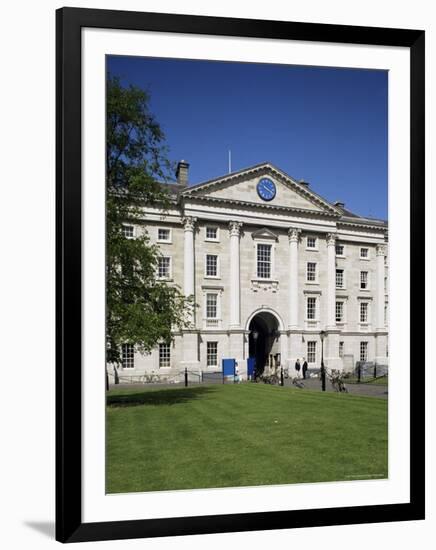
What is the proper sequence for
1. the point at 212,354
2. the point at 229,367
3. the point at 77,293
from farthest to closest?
the point at 229,367, the point at 212,354, the point at 77,293

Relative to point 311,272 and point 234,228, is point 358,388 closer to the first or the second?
point 311,272

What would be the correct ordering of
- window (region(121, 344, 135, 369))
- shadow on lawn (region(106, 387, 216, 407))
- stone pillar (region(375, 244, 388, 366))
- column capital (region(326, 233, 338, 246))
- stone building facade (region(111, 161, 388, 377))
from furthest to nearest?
column capital (region(326, 233, 338, 246)) < stone pillar (region(375, 244, 388, 366)) < stone building facade (region(111, 161, 388, 377)) < window (region(121, 344, 135, 369)) < shadow on lawn (region(106, 387, 216, 407))

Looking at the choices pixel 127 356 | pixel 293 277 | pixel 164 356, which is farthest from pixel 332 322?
pixel 127 356

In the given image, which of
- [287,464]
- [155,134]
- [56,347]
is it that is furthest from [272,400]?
[155,134]

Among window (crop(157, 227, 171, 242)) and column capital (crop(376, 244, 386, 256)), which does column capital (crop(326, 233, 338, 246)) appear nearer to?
column capital (crop(376, 244, 386, 256))

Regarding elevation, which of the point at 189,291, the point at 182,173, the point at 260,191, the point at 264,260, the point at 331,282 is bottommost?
the point at 189,291

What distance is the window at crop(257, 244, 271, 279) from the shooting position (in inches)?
292

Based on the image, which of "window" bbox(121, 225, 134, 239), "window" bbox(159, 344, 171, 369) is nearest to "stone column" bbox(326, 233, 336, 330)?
"window" bbox(159, 344, 171, 369)

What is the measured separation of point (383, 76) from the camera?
7242 millimetres

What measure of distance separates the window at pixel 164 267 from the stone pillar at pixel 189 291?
0.65 ft

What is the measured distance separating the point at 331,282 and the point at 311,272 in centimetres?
33

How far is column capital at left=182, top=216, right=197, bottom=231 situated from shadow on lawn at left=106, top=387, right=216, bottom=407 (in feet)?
6.18

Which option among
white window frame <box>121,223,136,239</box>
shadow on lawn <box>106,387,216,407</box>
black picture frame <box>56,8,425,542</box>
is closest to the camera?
black picture frame <box>56,8,425,542</box>

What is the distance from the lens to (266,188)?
23.3 ft
